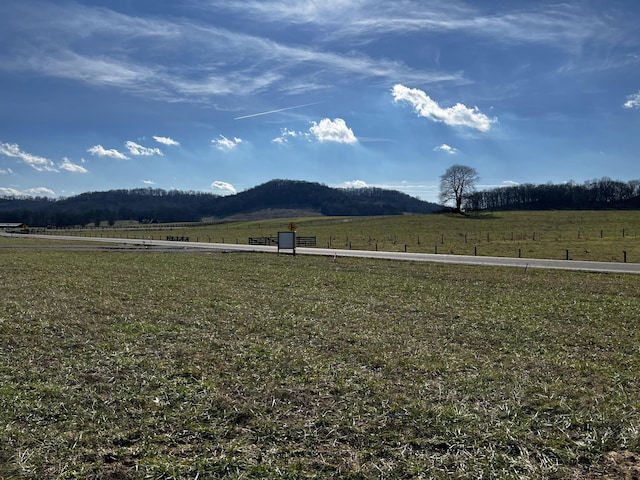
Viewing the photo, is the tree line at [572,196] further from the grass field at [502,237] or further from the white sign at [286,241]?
the white sign at [286,241]

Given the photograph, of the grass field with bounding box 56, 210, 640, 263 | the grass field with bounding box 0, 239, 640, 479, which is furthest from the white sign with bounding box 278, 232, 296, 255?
the grass field with bounding box 0, 239, 640, 479

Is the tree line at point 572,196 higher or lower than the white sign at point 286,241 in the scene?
higher

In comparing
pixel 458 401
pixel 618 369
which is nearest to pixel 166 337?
pixel 458 401

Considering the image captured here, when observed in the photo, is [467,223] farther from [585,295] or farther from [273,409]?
[273,409]

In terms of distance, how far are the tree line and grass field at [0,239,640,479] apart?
134 metres

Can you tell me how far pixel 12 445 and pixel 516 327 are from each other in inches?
435

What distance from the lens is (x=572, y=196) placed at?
16050 centimetres

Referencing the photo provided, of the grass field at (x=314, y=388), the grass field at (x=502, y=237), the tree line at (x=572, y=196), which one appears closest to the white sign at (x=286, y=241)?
the grass field at (x=502, y=237)

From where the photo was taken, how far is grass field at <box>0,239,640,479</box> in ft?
17.6

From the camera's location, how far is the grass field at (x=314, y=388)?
5359mm

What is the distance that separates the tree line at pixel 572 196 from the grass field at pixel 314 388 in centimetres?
13392

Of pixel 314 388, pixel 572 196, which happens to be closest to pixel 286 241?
pixel 314 388

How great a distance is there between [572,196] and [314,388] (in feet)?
574

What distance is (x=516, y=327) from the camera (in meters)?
12.5
